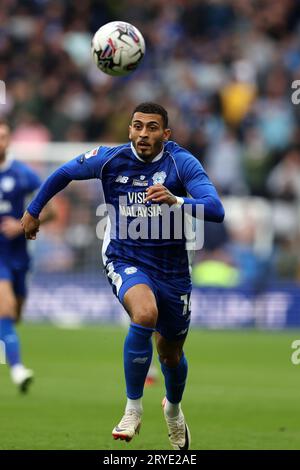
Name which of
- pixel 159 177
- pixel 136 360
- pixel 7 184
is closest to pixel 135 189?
pixel 159 177

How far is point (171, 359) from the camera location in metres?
8.41

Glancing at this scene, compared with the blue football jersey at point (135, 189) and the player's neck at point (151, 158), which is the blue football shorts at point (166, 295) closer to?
the blue football jersey at point (135, 189)

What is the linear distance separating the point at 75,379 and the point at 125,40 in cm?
468

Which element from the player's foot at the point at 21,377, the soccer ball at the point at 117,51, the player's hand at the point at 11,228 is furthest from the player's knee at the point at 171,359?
the player's hand at the point at 11,228

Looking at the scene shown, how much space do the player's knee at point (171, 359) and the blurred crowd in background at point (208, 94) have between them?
10.7 meters

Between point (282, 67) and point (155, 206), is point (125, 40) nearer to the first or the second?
point (155, 206)

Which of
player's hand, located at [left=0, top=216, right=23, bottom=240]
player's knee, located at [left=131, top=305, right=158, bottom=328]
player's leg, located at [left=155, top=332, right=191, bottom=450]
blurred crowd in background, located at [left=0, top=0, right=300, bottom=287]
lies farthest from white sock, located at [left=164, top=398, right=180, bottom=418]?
blurred crowd in background, located at [left=0, top=0, right=300, bottom=287]

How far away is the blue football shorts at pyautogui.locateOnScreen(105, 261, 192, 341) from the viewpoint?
8188 mm

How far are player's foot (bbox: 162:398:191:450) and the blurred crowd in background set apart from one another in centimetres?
1084

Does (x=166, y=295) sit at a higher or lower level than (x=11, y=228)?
lower

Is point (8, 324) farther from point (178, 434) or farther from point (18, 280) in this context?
point (178, 434)

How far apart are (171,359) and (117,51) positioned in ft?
7.73

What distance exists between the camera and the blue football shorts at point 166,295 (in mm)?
8188
